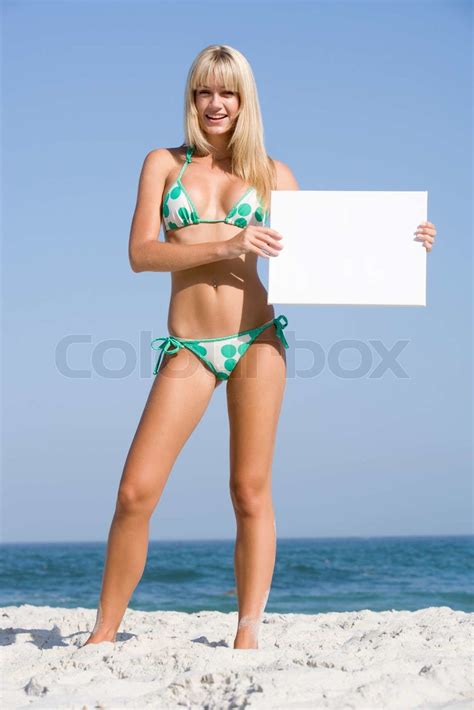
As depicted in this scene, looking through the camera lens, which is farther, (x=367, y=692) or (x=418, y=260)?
(x=418, y=260)

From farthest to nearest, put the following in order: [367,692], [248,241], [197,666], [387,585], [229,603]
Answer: [387,585] → [229,603] → [248,241] → [197,666] → [367,692]

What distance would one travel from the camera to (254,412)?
3.38 m

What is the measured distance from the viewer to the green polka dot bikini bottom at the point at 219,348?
11.1 feet

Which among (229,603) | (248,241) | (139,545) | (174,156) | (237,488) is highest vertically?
(174,156)

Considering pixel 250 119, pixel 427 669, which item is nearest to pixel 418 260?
pixel 250 119

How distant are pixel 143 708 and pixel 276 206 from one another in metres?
1.76

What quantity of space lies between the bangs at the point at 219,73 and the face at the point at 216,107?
0.02 meters

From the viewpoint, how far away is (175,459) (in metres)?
3.38

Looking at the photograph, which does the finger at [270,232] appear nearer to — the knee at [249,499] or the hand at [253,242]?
the hand at [253,242]

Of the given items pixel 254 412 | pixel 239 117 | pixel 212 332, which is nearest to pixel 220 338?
pixel 212 332

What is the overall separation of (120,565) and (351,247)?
144 centimetres

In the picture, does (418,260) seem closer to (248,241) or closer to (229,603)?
(248,241)

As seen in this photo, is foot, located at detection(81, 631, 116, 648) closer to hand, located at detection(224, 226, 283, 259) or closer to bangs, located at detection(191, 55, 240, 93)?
hand, located at detection(224, 226, 283, 259)

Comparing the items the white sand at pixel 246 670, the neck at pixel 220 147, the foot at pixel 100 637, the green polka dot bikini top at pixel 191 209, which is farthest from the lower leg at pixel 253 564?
the neck at pixel 220 147
